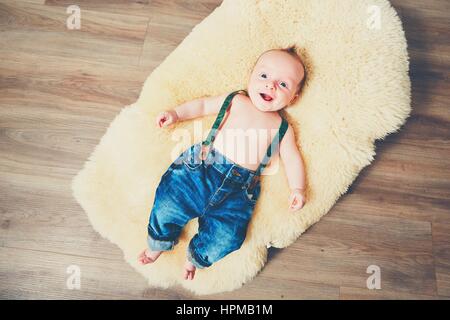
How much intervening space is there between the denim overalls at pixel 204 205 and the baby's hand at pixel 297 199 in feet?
0.46

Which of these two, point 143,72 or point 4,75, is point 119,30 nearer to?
point 143,72

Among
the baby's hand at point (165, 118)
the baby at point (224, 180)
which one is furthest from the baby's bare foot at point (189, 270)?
the baby's hand at point (165, 118)

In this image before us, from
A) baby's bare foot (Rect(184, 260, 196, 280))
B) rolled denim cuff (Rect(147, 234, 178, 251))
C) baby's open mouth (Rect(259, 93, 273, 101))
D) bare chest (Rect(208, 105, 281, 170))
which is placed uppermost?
baby's open mouth (Rect(259, 93, 273, 101))

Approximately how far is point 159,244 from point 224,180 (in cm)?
27

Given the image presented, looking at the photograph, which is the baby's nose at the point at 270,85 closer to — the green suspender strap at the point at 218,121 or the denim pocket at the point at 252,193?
the green suspender strap at the point at 218,121

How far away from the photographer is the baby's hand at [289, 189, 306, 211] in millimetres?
1136

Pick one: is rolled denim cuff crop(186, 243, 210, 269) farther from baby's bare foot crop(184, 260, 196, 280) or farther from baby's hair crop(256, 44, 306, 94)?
baby's hair crop(256, 44, 306, 94)

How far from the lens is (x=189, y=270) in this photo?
1.11 meters

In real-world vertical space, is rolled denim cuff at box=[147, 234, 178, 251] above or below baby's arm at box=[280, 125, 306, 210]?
below

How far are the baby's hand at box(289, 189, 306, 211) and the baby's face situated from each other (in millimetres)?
267

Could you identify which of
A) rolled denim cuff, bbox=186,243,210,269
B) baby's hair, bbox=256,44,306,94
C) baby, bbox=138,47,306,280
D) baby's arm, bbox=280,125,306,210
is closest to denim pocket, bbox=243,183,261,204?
baby, bbox=138,47,306,280

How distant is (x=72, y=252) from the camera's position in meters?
1.16

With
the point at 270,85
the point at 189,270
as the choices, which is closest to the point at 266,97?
the point at 270,85

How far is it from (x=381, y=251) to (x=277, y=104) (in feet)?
1.93
